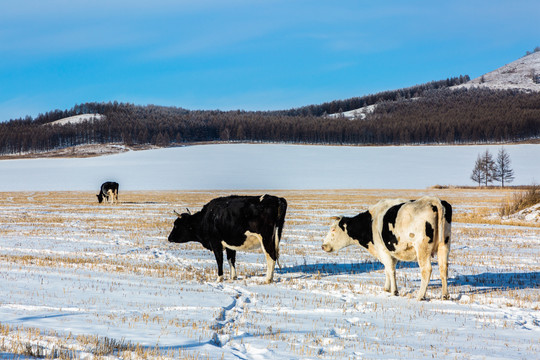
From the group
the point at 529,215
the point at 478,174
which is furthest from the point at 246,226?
the point at 478,174

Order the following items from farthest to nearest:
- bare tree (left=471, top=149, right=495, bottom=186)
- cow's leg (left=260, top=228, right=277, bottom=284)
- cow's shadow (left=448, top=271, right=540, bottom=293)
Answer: bare tree (left=471, top=149, right=495, bottom=186) < cow's leg (left=260, top=228, right=277, bottom=284) < cow's shadow (left=448, top=271, right=540, bottom=293)

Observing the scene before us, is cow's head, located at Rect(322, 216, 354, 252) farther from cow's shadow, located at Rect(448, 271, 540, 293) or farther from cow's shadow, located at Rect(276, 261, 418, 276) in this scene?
cow's shadow, located at Rect(448, 271, 540, 293)

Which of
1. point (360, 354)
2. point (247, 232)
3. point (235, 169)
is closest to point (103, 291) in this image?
point (247, 232)

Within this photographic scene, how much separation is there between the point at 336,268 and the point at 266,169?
8375 centimetres

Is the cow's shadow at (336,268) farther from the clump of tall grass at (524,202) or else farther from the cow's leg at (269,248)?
the clump of tall grass at (524,202)

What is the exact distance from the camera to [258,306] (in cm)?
895

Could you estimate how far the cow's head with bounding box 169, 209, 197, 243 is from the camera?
13.6 m

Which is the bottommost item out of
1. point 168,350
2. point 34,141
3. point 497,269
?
point 497,269

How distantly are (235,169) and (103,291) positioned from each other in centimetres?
8664

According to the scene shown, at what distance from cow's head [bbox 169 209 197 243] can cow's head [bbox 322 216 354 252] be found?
4.11 meters

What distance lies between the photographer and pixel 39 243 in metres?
18.5

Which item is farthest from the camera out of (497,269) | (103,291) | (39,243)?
(39,243)

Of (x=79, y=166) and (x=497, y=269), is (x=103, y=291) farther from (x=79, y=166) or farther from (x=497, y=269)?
(x=79, y=166)

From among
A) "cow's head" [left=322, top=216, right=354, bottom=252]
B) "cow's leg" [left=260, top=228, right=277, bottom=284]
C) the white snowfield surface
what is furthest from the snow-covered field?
the white snowfield surface
